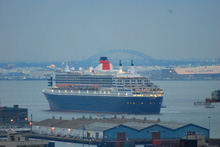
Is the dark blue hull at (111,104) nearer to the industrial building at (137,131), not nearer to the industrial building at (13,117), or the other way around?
the industrial building at (13,117)

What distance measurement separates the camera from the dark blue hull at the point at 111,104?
38.8m

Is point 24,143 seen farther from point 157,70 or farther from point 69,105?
point 157,70

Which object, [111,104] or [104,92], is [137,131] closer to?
[111,104]

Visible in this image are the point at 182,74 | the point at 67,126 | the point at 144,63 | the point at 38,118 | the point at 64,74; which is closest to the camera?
the point at 67,126

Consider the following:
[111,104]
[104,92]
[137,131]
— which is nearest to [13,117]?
[137,131]

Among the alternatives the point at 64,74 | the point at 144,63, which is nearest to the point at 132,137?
the point at 64,74

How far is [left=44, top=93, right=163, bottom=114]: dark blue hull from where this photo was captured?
38.8 metres

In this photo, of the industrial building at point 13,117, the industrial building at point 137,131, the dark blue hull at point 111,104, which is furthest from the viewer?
the dark blue hull at point 111,104

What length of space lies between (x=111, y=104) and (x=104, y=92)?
3.64 ft

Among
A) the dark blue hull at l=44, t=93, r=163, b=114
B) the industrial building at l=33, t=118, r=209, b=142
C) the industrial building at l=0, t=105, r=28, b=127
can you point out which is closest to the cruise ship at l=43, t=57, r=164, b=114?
the dark blue hull at l=44, t=93, r=163, b=114

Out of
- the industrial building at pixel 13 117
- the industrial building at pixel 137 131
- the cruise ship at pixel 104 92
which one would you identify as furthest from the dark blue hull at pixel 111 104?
the industrial building at pixel 137 131

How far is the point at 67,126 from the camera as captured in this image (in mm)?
28453

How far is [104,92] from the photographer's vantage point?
132ft

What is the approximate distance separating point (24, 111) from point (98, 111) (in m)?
8.94
